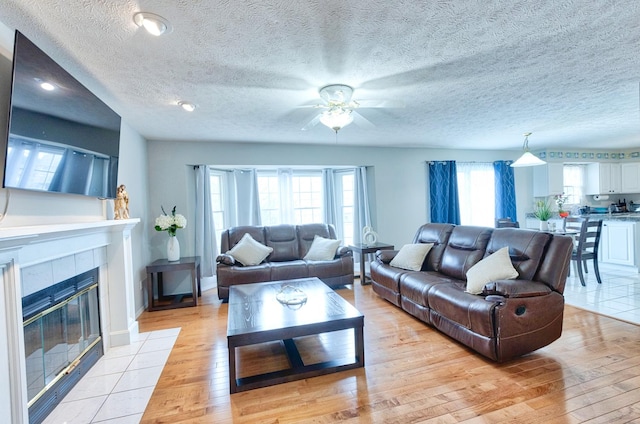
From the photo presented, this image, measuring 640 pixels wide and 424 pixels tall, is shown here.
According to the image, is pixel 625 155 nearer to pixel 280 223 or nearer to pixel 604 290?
pixel 604 290

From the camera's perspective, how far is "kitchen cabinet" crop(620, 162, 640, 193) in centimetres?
645

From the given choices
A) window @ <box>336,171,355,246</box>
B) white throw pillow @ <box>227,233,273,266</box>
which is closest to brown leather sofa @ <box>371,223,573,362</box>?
white throw pillow @ <box>227,233,273,266</box>

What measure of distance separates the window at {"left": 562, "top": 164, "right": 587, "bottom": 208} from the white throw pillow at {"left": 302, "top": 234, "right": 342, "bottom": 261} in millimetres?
5518

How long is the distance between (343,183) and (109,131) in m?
3.95

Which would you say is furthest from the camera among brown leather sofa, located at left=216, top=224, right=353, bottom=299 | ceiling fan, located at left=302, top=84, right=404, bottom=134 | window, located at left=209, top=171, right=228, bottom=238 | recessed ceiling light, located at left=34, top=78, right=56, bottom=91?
window, located at left=209, top=171, right=228, bottom=238

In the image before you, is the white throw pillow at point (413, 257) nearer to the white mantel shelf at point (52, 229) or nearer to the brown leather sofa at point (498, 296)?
the brown leather sofa at point (498, 296)

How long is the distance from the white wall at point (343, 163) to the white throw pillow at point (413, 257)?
173 centimetres

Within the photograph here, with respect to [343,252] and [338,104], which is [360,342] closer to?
[338,104]

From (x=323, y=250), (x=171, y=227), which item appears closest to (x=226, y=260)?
(x=171, y=227)

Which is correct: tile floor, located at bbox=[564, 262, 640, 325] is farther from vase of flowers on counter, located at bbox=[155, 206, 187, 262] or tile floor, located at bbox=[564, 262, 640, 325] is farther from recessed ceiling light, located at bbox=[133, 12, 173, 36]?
vase of flowers on counter, located at bbox=[155, 206, 187, 262]

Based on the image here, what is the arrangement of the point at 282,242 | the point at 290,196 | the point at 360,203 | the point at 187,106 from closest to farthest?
1. the point at 187,106
2. the point at 282,242
3. the point at 290,196
4. the point at 360,203

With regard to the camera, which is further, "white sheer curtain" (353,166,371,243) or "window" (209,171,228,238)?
"white sheer curtain" (353,166,371,243)

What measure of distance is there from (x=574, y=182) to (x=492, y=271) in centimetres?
591

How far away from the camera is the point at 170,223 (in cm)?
415
